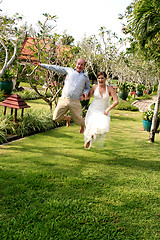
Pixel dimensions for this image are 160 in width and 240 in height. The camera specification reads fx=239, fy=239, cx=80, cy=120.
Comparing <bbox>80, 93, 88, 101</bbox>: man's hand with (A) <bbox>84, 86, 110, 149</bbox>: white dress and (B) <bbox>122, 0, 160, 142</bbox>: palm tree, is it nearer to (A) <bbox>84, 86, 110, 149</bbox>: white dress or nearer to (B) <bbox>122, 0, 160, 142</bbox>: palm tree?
(A) <bbox>84, 86, 110, 149</bbox>: white dress

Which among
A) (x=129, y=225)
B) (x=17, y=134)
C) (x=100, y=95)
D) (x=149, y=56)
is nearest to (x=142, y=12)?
(x=149, y=56)

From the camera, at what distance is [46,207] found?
354 centimetres

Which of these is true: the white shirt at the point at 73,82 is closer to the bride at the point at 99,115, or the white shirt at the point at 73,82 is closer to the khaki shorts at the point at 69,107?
the khaki shorts at the point at 69,107

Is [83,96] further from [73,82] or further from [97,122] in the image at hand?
[97,122]

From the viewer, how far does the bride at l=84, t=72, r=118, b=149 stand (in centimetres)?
562

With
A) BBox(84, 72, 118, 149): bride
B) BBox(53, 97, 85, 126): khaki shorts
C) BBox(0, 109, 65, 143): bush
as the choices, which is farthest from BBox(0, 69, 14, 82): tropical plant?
BBox(84, 72, 118, 149): bride

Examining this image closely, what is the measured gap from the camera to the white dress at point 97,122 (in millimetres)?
5629

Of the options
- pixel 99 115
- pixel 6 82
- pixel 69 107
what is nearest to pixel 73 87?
pixel 69 107

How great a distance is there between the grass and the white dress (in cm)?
55

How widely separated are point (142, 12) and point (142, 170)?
4.65 metres

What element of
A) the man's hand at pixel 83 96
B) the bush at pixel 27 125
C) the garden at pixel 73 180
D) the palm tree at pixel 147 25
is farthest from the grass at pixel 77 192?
the palm tree at pixel 147 25

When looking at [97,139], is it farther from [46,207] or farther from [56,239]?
[56,239]

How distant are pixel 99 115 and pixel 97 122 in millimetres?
226

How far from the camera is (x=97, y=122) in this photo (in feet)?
18.7
